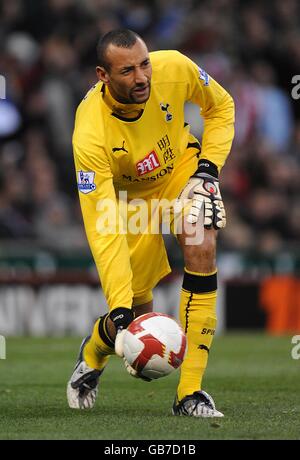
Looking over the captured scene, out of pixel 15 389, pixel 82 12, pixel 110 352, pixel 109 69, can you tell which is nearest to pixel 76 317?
pixel 82 12

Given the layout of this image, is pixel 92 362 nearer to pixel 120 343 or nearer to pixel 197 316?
pixel 197 316

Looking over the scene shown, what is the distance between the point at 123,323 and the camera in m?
6.46

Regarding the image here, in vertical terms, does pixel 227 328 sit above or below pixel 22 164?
below

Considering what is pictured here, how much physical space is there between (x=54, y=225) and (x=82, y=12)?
3313 millimetres

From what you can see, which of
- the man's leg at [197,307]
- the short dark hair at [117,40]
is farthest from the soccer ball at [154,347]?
the short dark hair at [117,40]

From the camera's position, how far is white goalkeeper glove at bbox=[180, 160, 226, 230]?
22.4 feet

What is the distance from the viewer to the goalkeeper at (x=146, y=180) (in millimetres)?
6660

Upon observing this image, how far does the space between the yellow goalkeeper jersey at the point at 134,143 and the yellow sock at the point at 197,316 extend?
1.57 feet

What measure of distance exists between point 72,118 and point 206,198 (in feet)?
27.7

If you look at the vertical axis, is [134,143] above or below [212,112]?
below

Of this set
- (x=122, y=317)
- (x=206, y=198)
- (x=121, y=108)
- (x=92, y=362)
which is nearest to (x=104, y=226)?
(x=122, y=317)

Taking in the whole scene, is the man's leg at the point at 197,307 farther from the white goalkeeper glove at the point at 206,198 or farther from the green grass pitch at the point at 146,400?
the green grass pitch at the point at 146,400

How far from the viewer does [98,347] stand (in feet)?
24.4

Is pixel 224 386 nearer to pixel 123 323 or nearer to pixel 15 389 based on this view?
pixel 15 389
